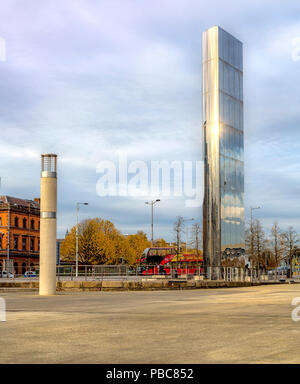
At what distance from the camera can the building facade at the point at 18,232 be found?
92.8 metres

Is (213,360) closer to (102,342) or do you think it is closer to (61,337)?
(102,342)

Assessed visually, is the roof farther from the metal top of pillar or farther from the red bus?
the metal top of pillar

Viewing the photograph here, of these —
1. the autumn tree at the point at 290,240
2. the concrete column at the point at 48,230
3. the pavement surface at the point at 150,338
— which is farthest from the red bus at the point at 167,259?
the pavement surface at the point at 150,338

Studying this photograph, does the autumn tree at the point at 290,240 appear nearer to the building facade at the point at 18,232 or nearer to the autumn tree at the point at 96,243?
the autumn tree at the point at 96,243

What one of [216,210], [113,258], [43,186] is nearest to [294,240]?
[113,258]

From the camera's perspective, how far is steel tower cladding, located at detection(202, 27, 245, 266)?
122 ft

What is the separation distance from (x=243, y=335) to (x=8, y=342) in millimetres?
3977

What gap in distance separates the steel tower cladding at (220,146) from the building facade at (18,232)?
56947 mm

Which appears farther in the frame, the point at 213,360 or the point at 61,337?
the point at 61,337

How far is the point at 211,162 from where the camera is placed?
122 feet

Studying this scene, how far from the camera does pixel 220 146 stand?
37188 mm

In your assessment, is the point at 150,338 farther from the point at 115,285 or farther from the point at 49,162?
the point at 115,285

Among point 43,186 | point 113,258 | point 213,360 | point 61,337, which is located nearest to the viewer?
point 213,360
